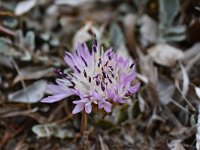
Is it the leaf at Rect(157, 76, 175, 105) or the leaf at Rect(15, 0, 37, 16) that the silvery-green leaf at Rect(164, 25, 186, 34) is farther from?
the leaf at Rect(15, 0, 37, 16)

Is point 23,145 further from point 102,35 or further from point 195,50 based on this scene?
point 195,50

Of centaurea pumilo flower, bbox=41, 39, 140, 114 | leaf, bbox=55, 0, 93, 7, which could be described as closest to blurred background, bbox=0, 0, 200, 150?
leaf, bbox=55, 0, 93, 7

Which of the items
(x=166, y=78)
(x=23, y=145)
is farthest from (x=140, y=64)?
(x=23, y=145)

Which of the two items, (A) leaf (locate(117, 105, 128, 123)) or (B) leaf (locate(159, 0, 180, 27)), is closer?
(A) leaf (locate(117, 105, 128, 123))

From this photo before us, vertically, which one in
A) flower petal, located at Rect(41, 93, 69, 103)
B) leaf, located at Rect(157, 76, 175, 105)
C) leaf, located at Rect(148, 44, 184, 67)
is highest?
leaf, located at Rect(148, 44, 184, 67)

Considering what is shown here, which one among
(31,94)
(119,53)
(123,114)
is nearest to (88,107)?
(123,114)

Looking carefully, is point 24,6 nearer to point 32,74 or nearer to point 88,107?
point 32,74

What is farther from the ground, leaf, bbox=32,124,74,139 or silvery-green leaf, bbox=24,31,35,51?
silvery-green leaf, bbox=24,31,35,51
